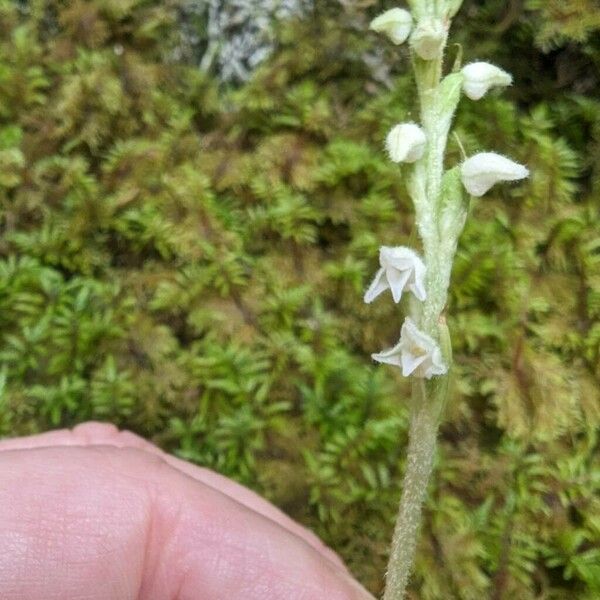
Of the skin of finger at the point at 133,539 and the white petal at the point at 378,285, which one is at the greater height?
the white petal at the point at 378,285

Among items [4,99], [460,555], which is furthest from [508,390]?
[4,99]

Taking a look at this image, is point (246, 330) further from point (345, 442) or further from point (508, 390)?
point (508, 390)

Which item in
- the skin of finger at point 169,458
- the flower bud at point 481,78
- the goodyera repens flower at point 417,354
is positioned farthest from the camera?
the skin of finger at point 169,458

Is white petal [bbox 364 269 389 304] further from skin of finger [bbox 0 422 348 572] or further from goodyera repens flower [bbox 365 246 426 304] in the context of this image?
skin of finger [bbox 0 422 348 572]

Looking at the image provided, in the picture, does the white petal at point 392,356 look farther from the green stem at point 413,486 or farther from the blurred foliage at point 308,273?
the blurred foliage at point 308,273

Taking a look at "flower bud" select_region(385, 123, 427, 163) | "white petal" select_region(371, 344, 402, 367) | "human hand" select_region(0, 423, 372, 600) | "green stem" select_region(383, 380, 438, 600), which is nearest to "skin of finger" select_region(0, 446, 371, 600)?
"human hand" select_region(0, 423, 372, 600)

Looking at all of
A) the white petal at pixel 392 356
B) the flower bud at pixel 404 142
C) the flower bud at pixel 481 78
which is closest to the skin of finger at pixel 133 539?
the white petal at pixel 392 356
